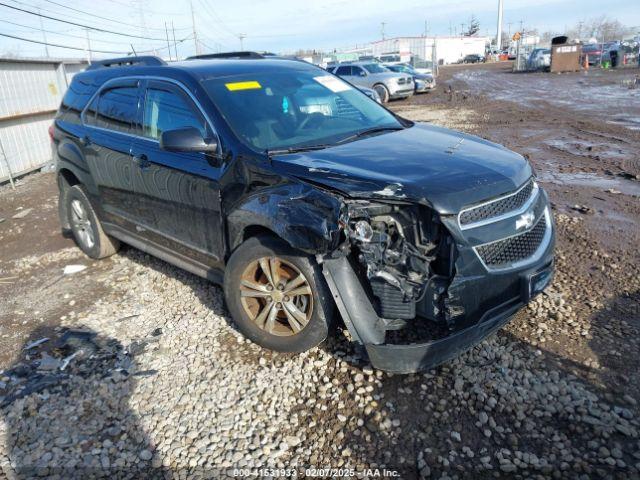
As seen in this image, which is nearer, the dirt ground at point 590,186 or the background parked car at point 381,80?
the dirt ground at point 590,186

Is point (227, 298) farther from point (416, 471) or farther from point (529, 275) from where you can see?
point (529, 275)

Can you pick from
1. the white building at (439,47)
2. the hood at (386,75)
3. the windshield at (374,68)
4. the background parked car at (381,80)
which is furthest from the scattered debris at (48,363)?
the white building at (439,47)

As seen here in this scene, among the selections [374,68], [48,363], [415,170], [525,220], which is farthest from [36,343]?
[374,68]

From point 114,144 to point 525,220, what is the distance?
3605mm

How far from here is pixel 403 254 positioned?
2.85m

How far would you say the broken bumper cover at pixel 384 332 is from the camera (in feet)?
9.30

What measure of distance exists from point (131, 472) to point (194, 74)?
285 centimetres

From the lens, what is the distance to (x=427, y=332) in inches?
136

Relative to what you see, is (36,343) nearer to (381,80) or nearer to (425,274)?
(425,274)

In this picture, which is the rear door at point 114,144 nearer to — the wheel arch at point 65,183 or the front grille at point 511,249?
the wheel arch at point 65,183

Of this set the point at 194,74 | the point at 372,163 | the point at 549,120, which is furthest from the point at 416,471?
the point at 549,120

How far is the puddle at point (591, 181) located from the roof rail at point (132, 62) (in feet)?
19.2

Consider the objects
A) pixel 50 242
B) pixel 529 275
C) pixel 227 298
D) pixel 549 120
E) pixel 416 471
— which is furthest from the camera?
pixel 549 120

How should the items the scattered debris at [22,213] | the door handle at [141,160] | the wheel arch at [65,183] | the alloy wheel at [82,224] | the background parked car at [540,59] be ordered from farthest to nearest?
the background parked car at [540,59] → the scattered debris at [22,213] → the wheel arch at [65,183] → the alloy wheel at [82,224] → the door handle at [141,160]
